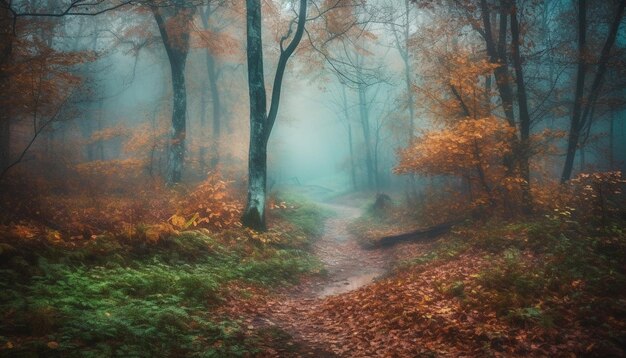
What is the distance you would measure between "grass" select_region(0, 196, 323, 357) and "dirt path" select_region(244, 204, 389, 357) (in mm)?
754

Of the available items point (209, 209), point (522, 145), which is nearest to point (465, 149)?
point (522, 145)

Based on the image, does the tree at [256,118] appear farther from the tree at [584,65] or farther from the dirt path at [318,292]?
the tree at [584,65]

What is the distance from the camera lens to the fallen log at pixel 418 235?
1345cm

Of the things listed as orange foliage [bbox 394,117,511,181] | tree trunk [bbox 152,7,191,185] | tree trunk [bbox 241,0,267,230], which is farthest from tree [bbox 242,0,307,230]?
orange foliage [bbox 394,117,511,181]

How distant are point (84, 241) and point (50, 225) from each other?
151 cm

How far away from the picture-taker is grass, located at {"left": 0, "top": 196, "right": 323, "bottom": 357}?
4.12 metres

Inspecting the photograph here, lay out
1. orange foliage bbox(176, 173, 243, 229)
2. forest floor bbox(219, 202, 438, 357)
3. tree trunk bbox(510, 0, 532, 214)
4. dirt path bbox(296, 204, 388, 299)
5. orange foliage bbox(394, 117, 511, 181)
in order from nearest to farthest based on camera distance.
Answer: forest floor bbox(219, 202, 438, 357) → dirt path bbox(296, 204, 388, 299) → orange foliage bbox(176, 173, 243, 229) → orange foliage bbox(394, 117, 511, 181) → tree trunk bbox(510, 0, 532, 214)

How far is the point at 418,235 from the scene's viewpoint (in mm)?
13750

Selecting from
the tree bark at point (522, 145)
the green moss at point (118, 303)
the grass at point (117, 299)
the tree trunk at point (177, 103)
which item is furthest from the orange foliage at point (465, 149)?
the tree trunk at point (177, 103)

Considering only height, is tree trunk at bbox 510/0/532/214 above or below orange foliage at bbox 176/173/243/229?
above

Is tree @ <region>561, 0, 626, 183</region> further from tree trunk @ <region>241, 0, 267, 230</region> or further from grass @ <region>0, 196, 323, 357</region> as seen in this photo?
grass @ <region>0, 196, 323, 357</region>

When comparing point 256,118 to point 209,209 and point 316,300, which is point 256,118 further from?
point 316,300

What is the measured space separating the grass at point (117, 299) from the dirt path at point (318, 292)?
29.7 inches

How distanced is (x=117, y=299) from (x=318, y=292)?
17.1 ft
